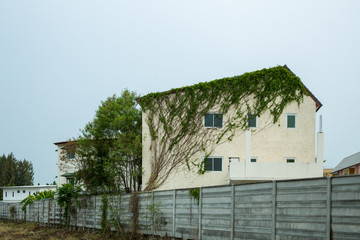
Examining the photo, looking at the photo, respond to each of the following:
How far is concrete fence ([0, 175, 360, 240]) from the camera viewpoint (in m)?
7.86

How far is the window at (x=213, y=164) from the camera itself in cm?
2656

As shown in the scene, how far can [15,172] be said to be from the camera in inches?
3410

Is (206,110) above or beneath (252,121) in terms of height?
above

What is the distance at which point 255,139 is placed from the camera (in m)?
26.4

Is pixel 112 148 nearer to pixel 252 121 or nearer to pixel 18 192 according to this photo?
pixel 252 121

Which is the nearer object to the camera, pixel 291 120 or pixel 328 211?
pixel 328 211

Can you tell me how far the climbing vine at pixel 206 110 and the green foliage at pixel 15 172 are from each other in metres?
65.4

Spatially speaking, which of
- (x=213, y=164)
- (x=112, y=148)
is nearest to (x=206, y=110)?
(x=213, y=164)

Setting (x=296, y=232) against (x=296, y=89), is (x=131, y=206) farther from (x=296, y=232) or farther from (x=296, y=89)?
(x=296, y=89)

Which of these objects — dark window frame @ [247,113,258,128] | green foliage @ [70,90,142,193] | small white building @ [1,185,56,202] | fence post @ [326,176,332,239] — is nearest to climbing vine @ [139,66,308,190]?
dark window frame @ [247,113,258,128]

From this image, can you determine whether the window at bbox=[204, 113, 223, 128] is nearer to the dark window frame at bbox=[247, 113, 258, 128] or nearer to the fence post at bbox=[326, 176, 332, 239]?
the dark window frame at bbox=[247, 113, 258, 128]

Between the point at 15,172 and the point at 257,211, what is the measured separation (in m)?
84.3

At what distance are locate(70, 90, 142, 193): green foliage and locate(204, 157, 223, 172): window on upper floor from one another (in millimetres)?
4466

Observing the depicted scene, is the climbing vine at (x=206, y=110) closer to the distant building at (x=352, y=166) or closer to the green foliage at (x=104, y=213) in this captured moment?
the green foliage at (x=104, y=213)
